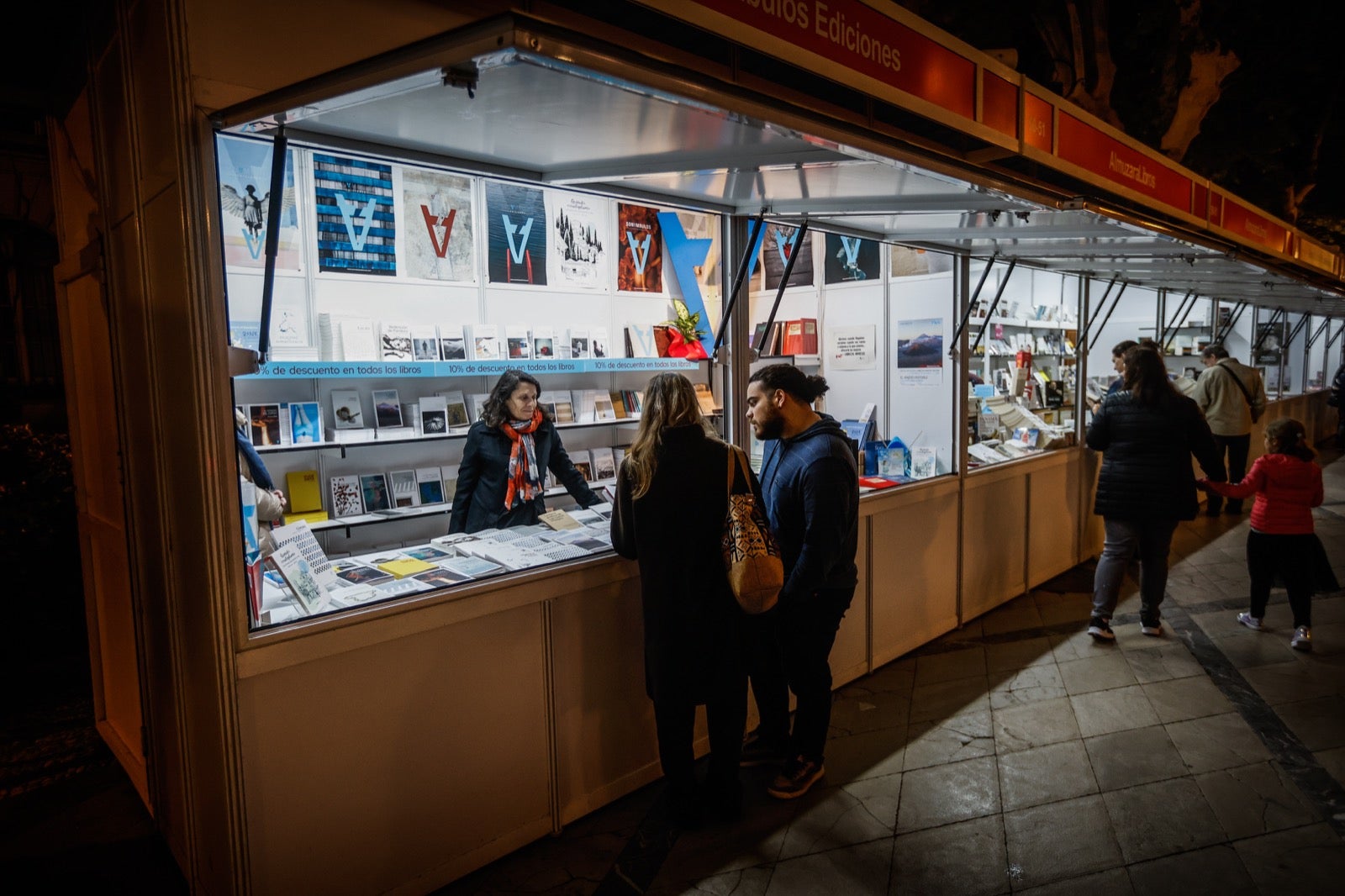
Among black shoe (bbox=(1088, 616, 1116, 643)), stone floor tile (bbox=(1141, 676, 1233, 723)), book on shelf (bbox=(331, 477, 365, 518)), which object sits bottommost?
stone floor tile (bbox=(1141, 676, 1233, 723))

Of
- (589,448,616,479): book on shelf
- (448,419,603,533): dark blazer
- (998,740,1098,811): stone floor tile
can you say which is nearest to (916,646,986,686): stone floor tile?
(998,740,1098,811): stone floor tile

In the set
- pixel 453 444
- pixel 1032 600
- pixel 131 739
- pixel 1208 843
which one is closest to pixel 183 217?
pixel 131 739

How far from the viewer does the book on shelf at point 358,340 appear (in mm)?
5008

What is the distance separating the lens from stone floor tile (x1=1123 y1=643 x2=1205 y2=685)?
14.4 ft

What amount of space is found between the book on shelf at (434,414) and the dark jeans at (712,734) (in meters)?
3.08

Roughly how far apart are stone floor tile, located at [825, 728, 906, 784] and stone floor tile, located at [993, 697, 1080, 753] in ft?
1.52

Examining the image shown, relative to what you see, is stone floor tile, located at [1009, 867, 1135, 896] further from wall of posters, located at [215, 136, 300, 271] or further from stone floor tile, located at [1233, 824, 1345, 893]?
wall of posters, located at [215, 136, 300, 271]

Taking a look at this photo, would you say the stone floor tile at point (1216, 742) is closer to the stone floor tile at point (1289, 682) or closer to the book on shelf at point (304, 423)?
the stone floor tile at point (1289, 682)

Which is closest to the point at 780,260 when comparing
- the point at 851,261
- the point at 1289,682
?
the point at 851,261

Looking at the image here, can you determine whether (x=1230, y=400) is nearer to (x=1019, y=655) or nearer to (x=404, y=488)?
(x=1019, y=655)

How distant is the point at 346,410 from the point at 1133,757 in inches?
187

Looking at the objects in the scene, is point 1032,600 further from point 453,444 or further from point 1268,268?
point 453,444

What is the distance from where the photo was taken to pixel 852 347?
5.66 m

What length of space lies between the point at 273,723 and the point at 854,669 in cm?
301
